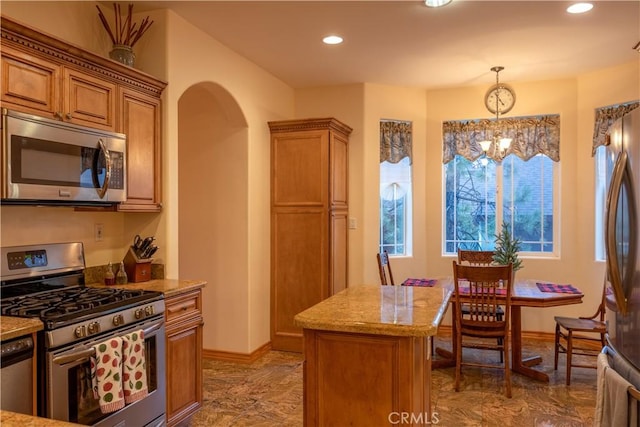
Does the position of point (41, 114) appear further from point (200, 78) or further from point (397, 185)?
point (397, 185)

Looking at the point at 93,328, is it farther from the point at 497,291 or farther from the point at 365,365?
the point at 497,291

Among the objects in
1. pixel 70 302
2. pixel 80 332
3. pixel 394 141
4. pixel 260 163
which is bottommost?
pixel 80 332

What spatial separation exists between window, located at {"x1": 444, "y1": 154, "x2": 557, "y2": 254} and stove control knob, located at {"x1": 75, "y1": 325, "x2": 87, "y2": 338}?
422 cm

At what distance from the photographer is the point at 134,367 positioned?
7.39 feet

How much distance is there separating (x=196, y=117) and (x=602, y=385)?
379 centimetres

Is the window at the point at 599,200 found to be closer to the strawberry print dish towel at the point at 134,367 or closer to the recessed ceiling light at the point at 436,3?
the recessed ceiling light at the point at 436,3

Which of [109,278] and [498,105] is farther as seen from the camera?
[498,105]

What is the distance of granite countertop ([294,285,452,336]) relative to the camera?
73.8 inches

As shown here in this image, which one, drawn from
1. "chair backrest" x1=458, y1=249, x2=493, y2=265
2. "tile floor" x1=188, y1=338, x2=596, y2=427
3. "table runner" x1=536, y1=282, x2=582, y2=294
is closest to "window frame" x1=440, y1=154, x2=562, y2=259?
"chair backrest" x1=458, y1=249, x2=493, y2=265

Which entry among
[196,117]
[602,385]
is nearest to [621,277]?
[602,385]

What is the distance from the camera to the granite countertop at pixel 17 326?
1.76 meters

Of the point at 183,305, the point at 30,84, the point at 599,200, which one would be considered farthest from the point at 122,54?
the point at 599,200

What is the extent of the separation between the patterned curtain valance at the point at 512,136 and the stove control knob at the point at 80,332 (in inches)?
169

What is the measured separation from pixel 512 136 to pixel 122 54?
13.4 feet
